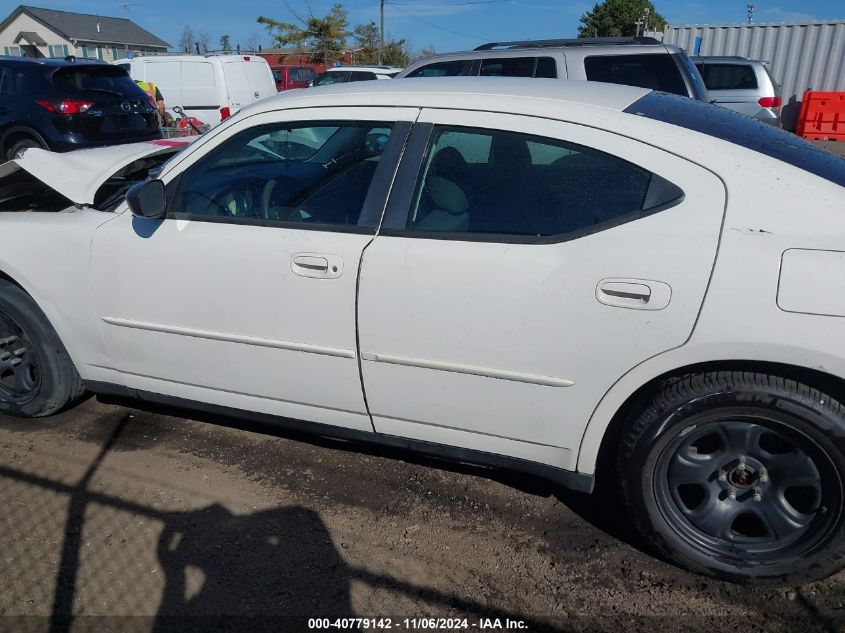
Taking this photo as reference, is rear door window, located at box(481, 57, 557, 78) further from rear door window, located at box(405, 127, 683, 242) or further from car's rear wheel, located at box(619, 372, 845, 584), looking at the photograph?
car's rear wheel, located at box(619, 372, 845, 584)

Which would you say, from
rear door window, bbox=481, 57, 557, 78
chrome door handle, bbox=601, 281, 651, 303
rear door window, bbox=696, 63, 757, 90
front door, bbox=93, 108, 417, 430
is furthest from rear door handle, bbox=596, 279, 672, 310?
rear door window, bbox=696, 63, 757, 90

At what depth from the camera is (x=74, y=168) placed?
3.41 metres

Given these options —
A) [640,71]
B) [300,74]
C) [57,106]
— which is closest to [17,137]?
[57,106]

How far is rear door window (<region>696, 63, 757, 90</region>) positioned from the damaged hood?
10.9 meters

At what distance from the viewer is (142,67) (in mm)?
14391

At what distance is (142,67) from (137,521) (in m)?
13.9

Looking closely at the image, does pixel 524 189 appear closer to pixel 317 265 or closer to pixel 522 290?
pixel 522 290

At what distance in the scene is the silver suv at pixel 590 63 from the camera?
6469mm

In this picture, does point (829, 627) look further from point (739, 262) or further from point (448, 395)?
point (448, 395)

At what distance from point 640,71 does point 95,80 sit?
8.36m

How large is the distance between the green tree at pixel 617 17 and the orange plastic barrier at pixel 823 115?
67.6ft

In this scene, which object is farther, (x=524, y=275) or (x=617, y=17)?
(x=617, y=17)

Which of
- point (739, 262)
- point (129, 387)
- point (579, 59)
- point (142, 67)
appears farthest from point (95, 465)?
point (142, 67)

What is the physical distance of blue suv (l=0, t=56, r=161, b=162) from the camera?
9953 mm
